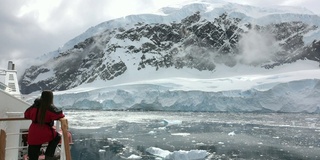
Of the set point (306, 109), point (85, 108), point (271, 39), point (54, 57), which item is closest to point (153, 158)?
point (306, 109)

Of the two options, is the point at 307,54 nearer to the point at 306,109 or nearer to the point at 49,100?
the point at 306,109

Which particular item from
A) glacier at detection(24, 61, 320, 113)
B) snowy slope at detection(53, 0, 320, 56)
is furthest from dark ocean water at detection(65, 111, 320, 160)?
snowy slope at detection(53, 0, 320, 56)

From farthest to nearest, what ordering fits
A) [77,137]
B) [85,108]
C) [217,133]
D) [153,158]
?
[85,108]
[217,133]
[77,137]
[153,158]

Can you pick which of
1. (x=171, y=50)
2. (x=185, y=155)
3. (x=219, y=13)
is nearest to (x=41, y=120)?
(x=185, y=155)

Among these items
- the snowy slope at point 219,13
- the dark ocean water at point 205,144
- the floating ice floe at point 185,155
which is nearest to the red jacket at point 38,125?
the floating ice floe at point 185,155

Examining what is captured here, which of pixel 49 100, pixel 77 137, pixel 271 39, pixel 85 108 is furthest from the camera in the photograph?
pixel 271 39

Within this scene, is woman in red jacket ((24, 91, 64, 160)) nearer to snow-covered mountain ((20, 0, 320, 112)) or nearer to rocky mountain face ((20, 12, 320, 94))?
snow-covered mountain ((20, 0, 320, 112))

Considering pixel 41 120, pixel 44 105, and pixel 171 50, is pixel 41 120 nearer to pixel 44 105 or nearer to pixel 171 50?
pixel 44 105

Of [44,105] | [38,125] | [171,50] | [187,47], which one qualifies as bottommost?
[38,125]

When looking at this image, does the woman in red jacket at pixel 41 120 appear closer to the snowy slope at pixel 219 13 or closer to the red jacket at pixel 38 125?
the red jacket at pixel 38 125
